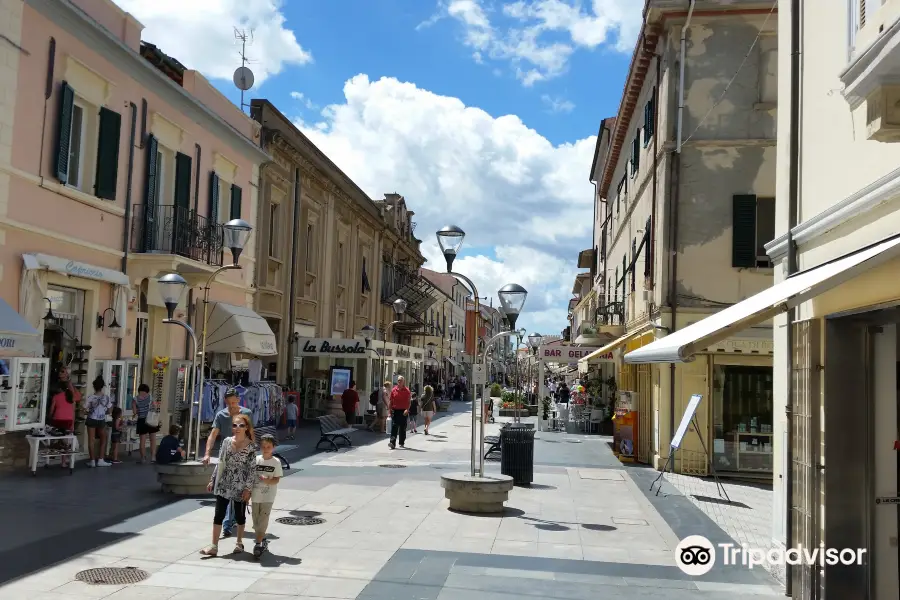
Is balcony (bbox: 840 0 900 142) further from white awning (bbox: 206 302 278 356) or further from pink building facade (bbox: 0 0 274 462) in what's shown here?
white awning (bbox: 206 302 278 356)

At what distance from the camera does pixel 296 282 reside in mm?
27719

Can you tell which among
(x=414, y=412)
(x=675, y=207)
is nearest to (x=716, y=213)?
(x=675, y=207)

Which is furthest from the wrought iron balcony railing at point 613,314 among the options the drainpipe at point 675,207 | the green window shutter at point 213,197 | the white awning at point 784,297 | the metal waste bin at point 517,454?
the white awning at point 784,297

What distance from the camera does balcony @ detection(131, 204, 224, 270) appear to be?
1703 centimetres

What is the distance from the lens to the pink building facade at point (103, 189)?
13.4 m

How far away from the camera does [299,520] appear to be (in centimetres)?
1023

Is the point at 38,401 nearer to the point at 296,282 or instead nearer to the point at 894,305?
the point at 894,305

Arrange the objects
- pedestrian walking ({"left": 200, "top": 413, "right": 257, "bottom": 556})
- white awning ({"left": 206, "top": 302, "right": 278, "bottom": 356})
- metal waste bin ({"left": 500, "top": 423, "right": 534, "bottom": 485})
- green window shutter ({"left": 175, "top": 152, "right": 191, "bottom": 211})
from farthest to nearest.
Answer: white awning ({"left": 206, "top": 302, "right": 278, "bottom": 356}), green window shutter ({"left": 175, "top": 152, "right": 191, "bottom": 211}), metal waste bin ({"left": 500, "top": 423, "right": 534, "bottom": 485}), pedestrian walking ({"left": 200, "top": 413, "right": 257, "bottom": 556})

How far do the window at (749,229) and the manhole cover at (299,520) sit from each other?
10081 mm

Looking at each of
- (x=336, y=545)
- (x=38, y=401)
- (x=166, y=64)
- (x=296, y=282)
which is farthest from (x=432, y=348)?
(x=336, y=545)

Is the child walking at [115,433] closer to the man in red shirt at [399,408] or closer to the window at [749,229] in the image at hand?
the man in red shirt at [399,408]

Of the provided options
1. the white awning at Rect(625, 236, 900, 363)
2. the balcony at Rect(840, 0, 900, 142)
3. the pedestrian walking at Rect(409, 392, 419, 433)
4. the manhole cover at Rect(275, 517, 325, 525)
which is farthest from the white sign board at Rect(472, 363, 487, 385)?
the pedestrian walking at Rect(409, 392, 419, 433)

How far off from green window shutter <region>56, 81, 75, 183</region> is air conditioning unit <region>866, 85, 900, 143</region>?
43.6ft

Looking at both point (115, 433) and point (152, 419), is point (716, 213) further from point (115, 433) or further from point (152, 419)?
point (115, 433)
